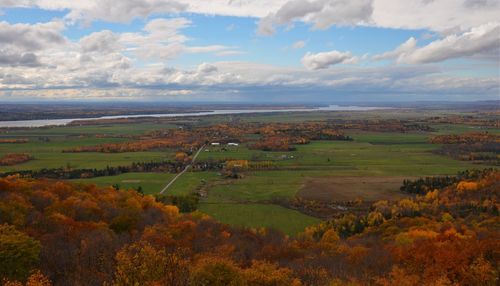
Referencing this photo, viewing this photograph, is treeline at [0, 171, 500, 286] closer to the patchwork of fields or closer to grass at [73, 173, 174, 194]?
the patchwork of fields

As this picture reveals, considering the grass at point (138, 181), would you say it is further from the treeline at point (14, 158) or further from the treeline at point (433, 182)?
the treeline at point (433, 182)

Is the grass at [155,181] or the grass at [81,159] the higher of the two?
the grass at [81,159]

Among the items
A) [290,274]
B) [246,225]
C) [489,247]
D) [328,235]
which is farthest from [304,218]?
[290,274]

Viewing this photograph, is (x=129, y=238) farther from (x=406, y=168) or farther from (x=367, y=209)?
(x=406, y=168)

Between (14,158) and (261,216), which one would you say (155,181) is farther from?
(14,158)

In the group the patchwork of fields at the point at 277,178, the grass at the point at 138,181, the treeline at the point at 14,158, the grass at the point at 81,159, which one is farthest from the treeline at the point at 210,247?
the treeline at the point at 14,158

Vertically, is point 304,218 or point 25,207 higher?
point 25,207

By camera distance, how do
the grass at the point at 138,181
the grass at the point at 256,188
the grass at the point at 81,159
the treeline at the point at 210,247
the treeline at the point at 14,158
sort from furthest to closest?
the treeline at the point at 14,158
the grass at the point at 81,159
the grass at the point at 138,181
the grass at the point at 256,188
the treeline at the point at 210,247
